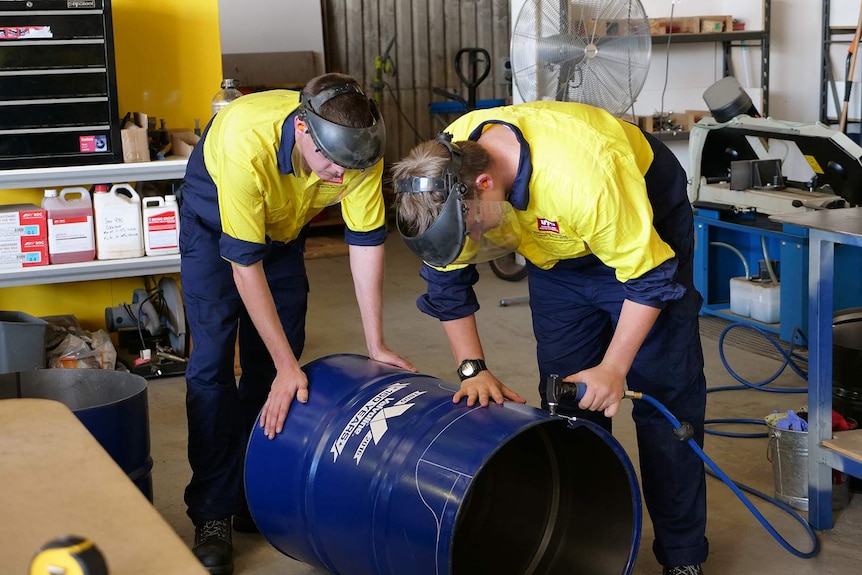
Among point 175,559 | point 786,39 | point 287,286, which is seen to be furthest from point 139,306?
point 786,39

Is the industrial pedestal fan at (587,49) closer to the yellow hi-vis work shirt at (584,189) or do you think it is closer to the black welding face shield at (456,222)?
the yellow hi-vis work shirt at (584,189)

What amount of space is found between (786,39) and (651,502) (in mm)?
4861

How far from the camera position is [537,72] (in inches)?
162

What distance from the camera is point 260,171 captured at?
7.43 feet

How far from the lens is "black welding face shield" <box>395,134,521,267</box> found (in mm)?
1819

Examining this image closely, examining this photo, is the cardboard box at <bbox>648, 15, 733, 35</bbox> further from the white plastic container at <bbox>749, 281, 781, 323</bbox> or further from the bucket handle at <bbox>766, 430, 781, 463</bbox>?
the bucket handle at <bbox>766, 430, 781, 463</bbox>

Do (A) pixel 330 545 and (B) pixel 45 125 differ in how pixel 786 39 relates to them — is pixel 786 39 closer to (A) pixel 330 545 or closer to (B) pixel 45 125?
(B) pixel 45 125

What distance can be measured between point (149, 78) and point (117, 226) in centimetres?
80

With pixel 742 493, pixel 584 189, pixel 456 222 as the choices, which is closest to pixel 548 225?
pixel 584 189

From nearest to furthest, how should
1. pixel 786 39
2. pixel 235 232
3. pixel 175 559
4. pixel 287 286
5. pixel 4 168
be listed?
1. pixel 175 559
2. pixel 235 232
3. pixel 287 286
4. pixel 4 168
5. pixel 786 39

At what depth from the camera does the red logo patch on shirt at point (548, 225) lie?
1.98 metres

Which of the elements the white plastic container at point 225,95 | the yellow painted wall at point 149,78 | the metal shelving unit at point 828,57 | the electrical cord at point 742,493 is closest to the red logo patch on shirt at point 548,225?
the electrical cord at point 742,493

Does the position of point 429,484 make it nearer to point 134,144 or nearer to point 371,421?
point 371,421

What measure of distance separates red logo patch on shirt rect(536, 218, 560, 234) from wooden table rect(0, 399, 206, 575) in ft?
3.06
